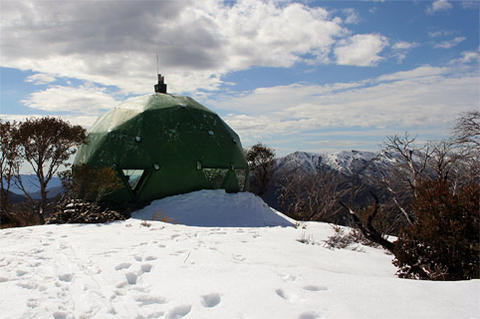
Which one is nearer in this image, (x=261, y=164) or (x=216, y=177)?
(x=216, y=177)

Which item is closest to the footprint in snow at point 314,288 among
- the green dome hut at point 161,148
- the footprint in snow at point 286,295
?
the footprint in snow at point 286,295

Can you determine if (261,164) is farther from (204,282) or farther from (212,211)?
(204,282)

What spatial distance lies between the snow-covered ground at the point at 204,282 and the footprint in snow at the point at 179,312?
10mm

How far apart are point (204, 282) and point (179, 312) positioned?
0.70m

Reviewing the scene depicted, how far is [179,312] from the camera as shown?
116 inches

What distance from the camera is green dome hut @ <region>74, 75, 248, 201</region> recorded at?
12.5 meters

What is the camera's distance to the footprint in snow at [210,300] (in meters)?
3.06

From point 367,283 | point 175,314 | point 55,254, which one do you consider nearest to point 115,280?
point 175,314

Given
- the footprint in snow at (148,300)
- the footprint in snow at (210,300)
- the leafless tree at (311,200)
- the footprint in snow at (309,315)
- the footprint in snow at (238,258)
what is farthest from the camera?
the leafless tree at (311,200)

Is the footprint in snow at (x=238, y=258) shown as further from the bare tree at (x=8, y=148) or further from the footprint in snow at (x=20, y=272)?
the bare tree at (x=8, y=148)

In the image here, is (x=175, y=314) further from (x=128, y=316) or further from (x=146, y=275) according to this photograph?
(x=146, y=275)

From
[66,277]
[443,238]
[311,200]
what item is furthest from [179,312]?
[311,200]

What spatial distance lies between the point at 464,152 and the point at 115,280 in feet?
64.2

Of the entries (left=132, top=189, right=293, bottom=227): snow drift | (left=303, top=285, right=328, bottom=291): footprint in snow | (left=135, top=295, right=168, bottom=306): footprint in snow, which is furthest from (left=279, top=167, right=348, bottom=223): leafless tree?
(left=135, top=295, right=168, bottom=306): footprint in snow
